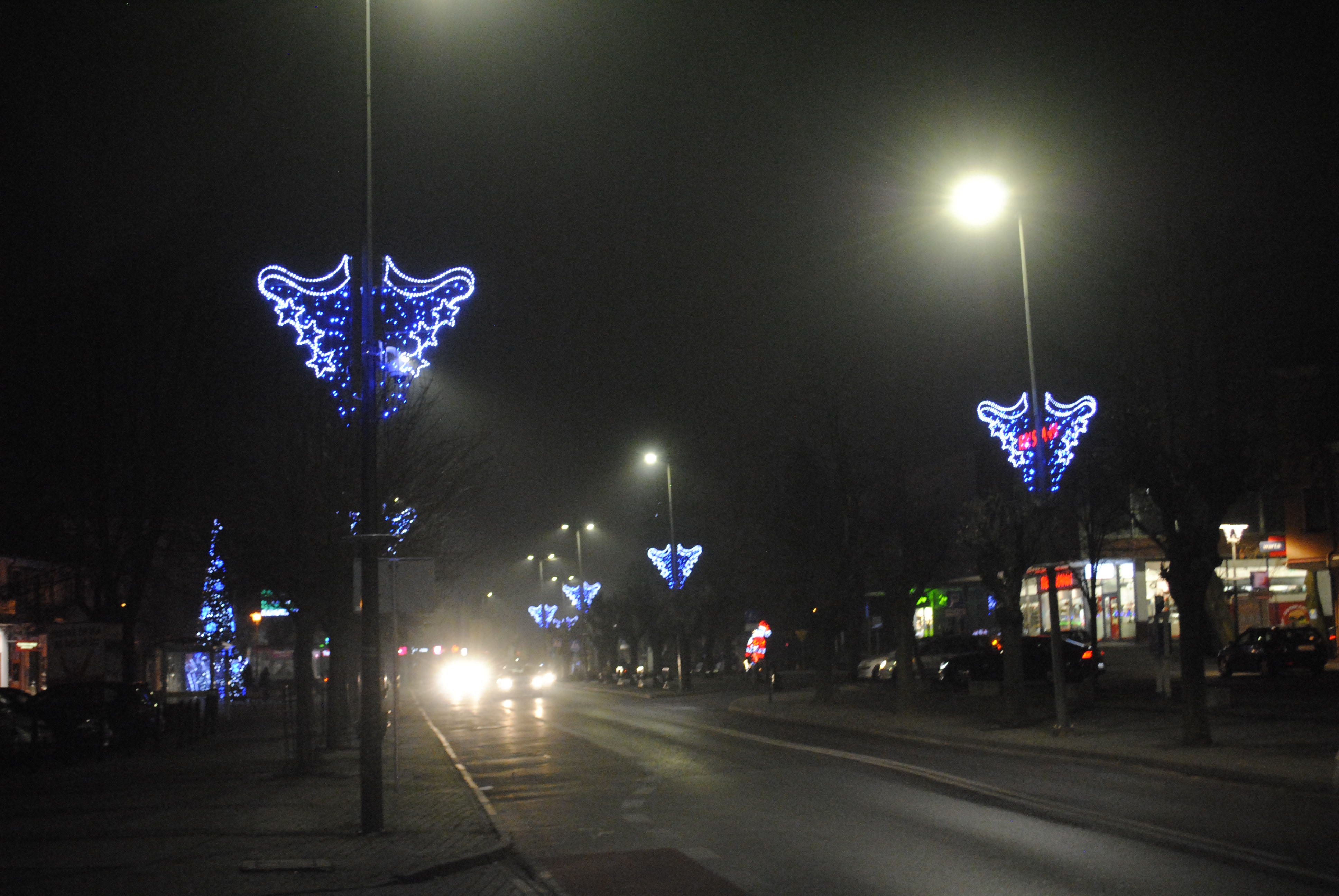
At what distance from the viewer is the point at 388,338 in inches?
872

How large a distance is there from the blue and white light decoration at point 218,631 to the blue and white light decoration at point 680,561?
1772 centimetres

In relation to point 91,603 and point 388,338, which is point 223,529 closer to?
point 388,338

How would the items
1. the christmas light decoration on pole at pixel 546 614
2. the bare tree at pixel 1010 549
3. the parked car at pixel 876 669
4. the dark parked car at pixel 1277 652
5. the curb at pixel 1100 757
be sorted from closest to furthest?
the curb at pixel 1100 757, the bare tree at pixel 1010 549, the dark parked car at pixel 1277 652, the parked car at pixel 876 669, the christmas light decoration on pole at pixel 546 614

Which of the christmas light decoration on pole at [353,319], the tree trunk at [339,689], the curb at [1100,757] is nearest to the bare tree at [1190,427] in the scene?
the curb at [1100,757]

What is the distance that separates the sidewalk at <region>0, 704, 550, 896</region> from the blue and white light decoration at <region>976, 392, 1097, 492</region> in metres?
13.9

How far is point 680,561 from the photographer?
174 ft

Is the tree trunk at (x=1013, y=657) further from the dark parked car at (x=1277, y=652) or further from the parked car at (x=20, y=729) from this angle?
the parked car at (x=20, y=729)

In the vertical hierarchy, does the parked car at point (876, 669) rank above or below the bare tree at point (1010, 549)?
below

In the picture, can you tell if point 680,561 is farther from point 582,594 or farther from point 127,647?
point 127,647

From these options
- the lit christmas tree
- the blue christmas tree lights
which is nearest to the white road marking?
the blue christmas tree lights

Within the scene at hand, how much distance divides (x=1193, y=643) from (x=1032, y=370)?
5.87 m

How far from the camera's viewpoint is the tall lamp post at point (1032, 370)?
20.3m

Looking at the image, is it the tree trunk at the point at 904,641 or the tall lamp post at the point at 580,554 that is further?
the tall lamp post at the point at 580,554

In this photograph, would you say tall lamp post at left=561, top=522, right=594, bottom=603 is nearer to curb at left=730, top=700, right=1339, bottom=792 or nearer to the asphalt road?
curb at left=730, top=700, right=1339, bottom=792
